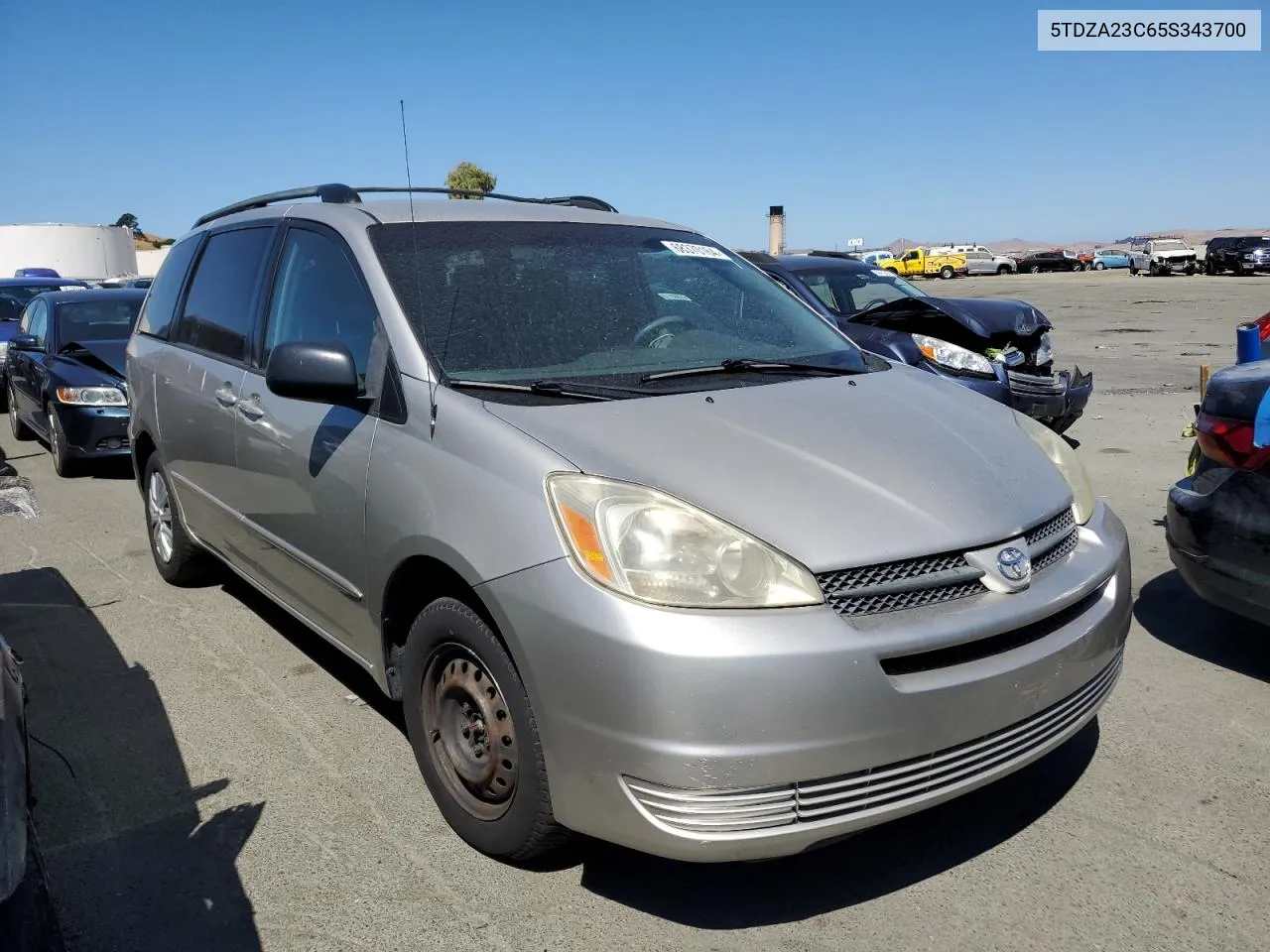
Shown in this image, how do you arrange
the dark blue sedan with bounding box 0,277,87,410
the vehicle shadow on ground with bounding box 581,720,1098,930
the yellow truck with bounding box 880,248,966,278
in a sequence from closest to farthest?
the vehicle shadow on ground with bounding box 581,720,1098,930 < the dark blue sedan with bounding box 0,277,87,410 < the yellow truck with bounding box 880,248,966,278

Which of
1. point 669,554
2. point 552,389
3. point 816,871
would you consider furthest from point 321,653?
point 669,554

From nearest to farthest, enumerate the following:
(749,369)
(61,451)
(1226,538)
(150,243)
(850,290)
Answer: (749,369) → (1226,538) → (61,451) → (850,290) → (150,243)

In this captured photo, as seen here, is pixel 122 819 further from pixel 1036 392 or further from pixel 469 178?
pixel 469 178

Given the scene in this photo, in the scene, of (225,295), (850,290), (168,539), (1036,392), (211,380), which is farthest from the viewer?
(850,290)

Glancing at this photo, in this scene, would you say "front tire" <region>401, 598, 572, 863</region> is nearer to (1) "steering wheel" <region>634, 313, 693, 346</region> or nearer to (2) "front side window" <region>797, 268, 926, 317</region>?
(1) "steering wheel" <region>634, 313, 693, 346</region>

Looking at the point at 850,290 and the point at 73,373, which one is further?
the point at 850,290

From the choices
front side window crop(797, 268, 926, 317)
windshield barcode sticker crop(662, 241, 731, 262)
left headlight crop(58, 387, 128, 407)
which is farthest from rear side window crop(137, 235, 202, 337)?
front side window crop(797, 268, 926, 317)

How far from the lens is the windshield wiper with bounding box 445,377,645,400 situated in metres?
2.89

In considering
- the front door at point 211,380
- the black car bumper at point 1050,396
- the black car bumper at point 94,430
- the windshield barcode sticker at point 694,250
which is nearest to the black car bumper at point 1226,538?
the windshield barcode sticker at point 694,250

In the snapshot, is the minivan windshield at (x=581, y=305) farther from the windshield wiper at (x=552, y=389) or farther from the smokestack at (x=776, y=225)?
the smokestack at (x=776, y=225)

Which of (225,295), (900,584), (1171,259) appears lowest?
(900,584)

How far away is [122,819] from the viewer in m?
3.12

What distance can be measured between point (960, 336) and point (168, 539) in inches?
236

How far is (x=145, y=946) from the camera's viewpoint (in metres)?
2.54
